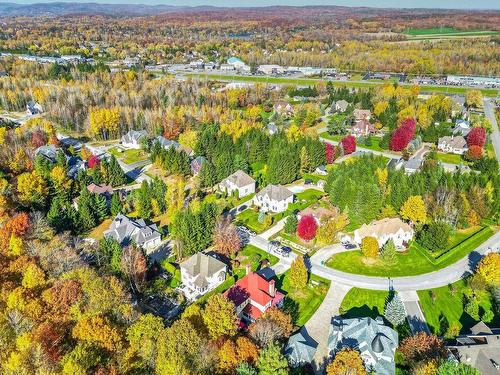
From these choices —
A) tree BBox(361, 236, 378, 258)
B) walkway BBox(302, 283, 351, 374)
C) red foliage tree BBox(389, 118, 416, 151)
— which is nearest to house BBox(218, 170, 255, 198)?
tree BBox(361, 236, 378, 258)

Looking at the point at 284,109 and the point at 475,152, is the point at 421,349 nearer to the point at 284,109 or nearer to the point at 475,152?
the point at 475,152

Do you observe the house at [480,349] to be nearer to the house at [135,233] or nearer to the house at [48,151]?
the house at [135,233]

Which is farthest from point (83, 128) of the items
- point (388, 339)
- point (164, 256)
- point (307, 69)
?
point (307, 69)

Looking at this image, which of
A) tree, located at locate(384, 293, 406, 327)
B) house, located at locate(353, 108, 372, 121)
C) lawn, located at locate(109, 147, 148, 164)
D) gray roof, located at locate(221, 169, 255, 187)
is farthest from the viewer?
house, located at locate(353, 108, 372, 121)

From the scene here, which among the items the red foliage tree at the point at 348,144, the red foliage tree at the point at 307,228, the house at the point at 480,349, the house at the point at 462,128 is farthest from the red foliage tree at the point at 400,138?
the house at the point at 480,349

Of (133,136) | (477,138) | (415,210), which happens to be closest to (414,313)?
(415,210)

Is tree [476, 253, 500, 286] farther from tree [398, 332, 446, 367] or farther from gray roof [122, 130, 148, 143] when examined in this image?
gray roof [122, 130, 148, 143]

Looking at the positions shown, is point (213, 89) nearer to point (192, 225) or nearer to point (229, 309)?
point (192, 225)
